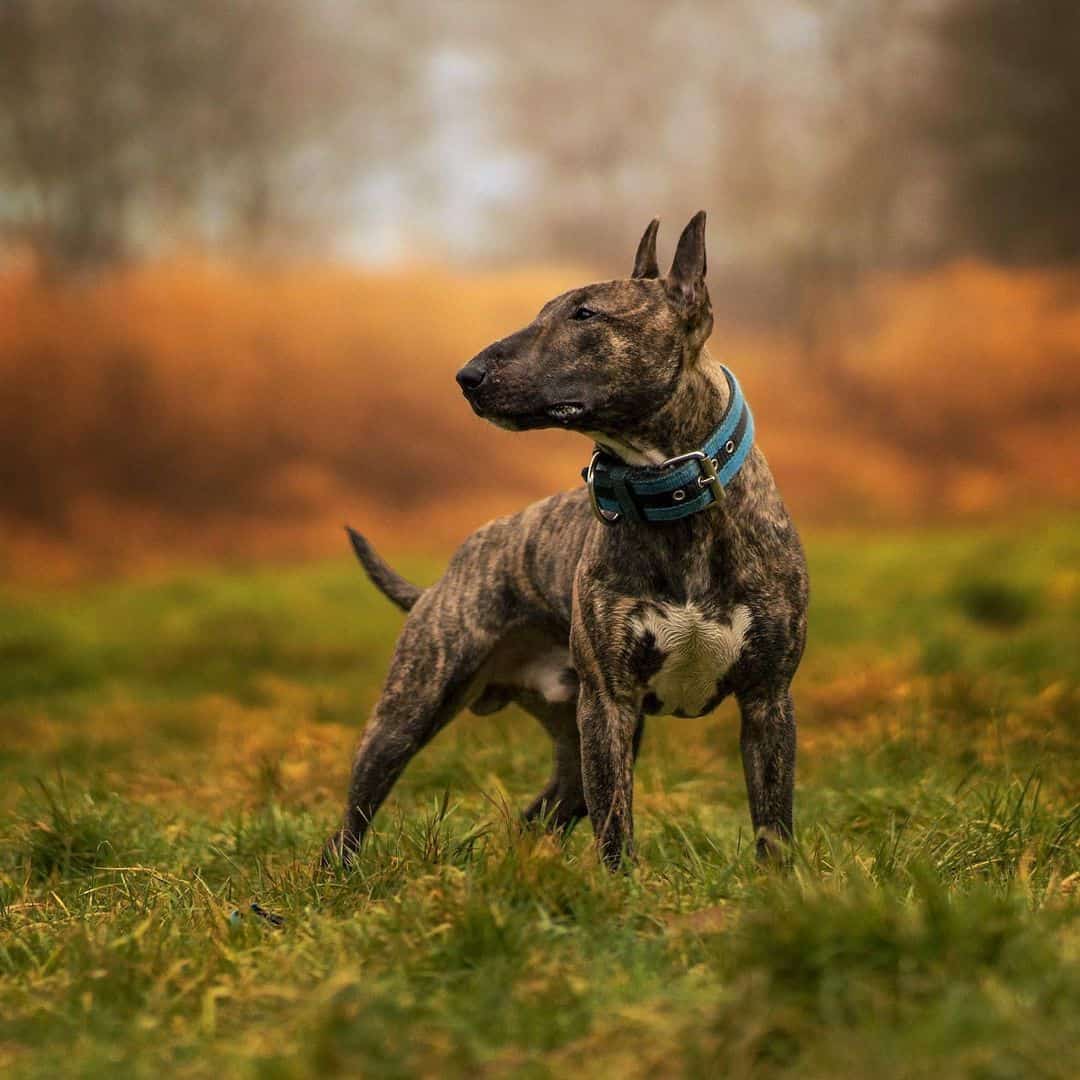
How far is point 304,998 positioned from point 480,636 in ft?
5.89

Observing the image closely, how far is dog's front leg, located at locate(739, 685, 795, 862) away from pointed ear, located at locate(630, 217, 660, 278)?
121 centimetres

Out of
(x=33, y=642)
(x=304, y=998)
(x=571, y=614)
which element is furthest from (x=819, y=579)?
(x=304, y=998)

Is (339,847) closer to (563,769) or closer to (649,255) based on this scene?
(563,769)

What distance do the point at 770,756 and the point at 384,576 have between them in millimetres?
1656

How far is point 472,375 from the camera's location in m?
3.49

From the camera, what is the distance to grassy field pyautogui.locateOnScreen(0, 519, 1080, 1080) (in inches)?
95.7

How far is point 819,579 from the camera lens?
10.0 metres

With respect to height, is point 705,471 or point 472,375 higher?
point 472,375

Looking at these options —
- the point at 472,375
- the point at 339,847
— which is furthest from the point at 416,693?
the point at 472,375

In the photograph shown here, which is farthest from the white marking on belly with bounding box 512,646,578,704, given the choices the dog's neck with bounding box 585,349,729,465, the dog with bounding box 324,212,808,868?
the dog's neck with bounding box 585,349,729,465

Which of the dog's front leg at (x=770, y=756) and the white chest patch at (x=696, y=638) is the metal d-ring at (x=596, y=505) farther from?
the dog's front leg at (x=770, y=756)

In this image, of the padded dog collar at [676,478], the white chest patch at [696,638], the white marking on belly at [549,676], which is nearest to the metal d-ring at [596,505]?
the padded dog collar at [676,478]

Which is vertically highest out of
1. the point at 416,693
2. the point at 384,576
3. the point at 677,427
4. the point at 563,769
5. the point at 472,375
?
the point at 472,375

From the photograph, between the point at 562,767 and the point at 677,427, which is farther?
the point at 562,767
